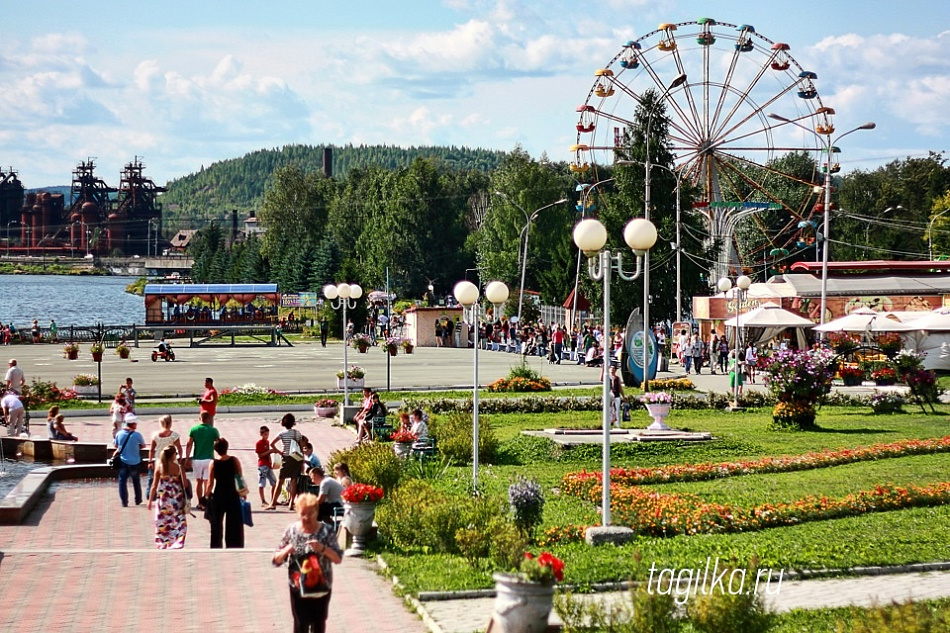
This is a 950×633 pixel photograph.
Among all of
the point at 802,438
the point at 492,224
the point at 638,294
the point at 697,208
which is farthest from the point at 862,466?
the point at 492,224

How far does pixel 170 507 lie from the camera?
14266mm

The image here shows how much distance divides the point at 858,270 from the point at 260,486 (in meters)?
37.2

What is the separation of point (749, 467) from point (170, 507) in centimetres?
992

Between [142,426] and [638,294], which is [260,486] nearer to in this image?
[142,426]

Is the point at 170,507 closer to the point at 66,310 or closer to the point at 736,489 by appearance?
A: the point at 736,489

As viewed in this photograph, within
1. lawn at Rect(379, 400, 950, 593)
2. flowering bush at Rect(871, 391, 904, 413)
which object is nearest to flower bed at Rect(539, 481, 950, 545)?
lawn at Rect(379, 400, 950, 593)

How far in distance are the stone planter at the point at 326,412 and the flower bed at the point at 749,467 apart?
1230 centimetres

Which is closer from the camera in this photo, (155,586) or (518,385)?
(155,586)

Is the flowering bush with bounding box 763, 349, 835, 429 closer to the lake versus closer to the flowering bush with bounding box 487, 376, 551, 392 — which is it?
the flowering bush with bounding box 487, 376, 551, 392

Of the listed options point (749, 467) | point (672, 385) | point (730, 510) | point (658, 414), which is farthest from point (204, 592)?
point (672, 385)

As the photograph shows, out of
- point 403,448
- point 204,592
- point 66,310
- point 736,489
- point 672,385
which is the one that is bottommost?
point 204,592

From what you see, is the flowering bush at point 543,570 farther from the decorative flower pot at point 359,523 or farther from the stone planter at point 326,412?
the stone planter at point 326,412

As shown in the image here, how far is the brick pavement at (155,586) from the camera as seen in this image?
35.5ft

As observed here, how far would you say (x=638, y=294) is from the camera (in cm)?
5559
